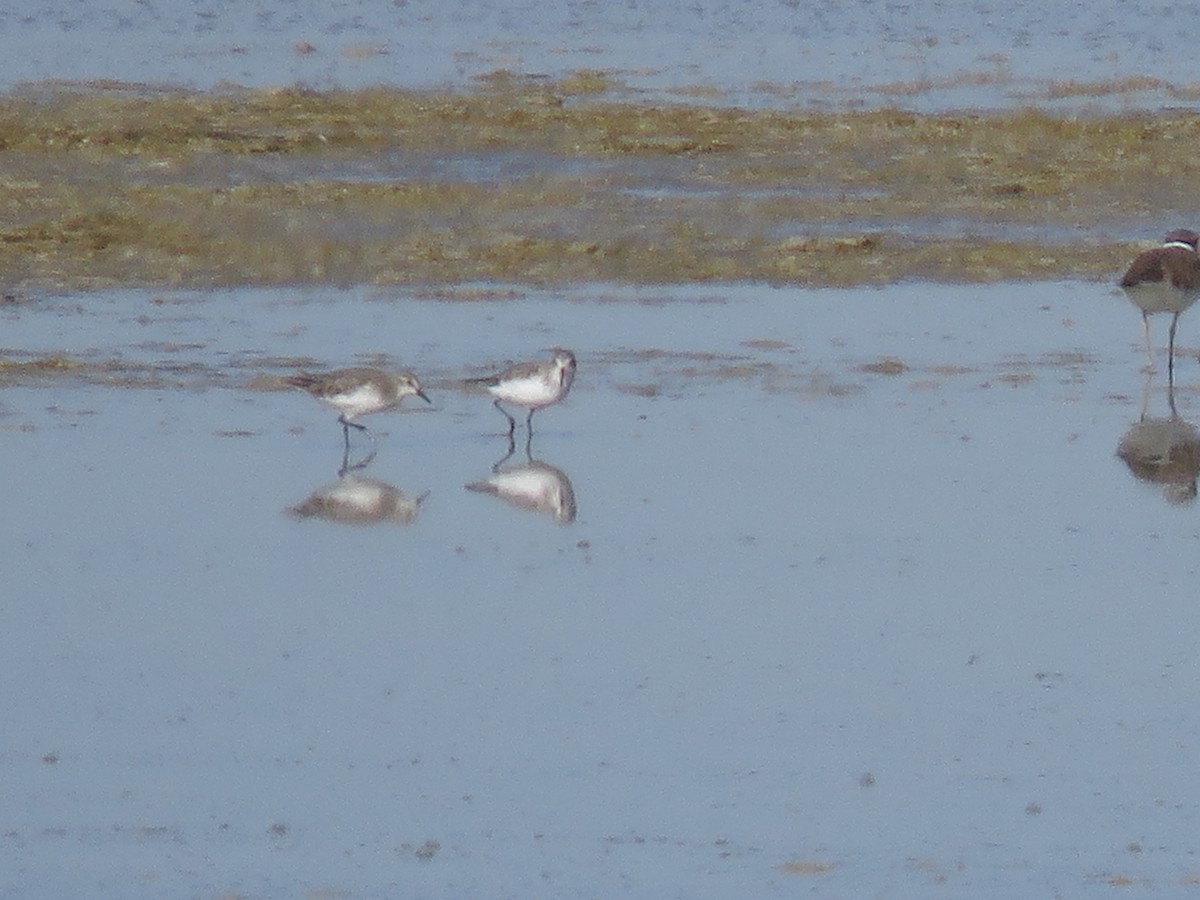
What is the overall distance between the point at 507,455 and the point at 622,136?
39.6ft

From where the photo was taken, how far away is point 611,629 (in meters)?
8.97

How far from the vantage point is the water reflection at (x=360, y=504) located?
420 inches

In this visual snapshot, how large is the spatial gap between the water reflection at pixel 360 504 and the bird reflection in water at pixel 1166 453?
125 inches

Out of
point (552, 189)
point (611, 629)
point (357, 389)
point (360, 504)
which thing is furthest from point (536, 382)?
point (552, 189)

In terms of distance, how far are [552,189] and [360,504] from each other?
10.3 metres

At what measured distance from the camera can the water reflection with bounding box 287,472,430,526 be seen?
1066cm

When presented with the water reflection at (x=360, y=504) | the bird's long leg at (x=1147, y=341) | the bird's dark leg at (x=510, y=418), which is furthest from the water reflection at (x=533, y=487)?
the bird's long leg at (x=1147, y=341)

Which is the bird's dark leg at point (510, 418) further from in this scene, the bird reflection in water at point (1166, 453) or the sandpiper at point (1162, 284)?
the sandpiper at point (1162, 284)

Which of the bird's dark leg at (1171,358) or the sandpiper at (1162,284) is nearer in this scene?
the bird's dark leg at (1171,358)

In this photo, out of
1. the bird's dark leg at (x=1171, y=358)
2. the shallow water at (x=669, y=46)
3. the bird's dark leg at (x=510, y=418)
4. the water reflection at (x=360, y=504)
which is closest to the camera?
the water reflection at (x=360, y=504)

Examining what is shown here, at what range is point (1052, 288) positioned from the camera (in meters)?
16.9

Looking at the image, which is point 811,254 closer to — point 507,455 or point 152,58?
point 507,455

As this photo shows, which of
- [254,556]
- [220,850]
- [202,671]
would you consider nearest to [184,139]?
[254,556]

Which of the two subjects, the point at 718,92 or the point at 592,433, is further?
the point at 718,92
